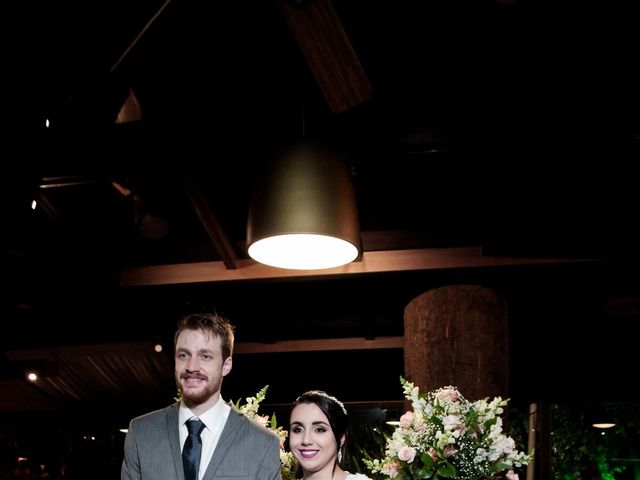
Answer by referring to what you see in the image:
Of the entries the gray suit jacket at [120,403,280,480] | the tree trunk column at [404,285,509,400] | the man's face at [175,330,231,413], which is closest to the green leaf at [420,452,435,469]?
the gray suit jacket at [120,403,280,480]

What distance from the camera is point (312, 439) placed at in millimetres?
3293

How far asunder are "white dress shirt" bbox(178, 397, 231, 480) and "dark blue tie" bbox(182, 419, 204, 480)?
18 mm

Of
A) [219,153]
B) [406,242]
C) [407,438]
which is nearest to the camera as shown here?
[407,438]

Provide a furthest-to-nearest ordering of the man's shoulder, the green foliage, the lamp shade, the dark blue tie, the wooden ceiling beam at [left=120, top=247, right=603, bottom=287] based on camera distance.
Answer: the green foliage, the wooden ceiling beam at [left=120, top=247, right=603, bottom=287], the lamp shade, the man's shoulder, the dark blue tie

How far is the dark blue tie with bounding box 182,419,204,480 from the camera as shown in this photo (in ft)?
8.02

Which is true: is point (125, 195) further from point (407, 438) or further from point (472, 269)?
point (407, 438)

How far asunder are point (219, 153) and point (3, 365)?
694 cm

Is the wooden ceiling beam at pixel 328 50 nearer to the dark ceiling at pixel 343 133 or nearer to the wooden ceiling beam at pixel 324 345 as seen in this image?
the dark ceiling at pixel 343 133

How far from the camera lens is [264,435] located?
2.59m

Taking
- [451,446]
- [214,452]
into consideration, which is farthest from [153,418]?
[451,446]

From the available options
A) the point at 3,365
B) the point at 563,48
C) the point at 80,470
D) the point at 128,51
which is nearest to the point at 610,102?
the point at 563,48

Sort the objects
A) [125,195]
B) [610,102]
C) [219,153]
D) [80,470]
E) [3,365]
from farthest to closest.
→ [80,470], [3,365], [125,195], [219,153], [610,102]

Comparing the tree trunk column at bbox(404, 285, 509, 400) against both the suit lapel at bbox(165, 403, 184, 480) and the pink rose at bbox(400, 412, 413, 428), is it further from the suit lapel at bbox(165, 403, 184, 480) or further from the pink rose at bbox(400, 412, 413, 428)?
the suit lapel at bbox(165, 403, 184, 480)

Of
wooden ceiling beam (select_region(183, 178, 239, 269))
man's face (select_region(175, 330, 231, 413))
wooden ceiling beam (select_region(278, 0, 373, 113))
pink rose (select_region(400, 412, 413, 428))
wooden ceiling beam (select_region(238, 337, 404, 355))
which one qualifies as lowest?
pink rose (select_region(400, 412, 413, 428))
